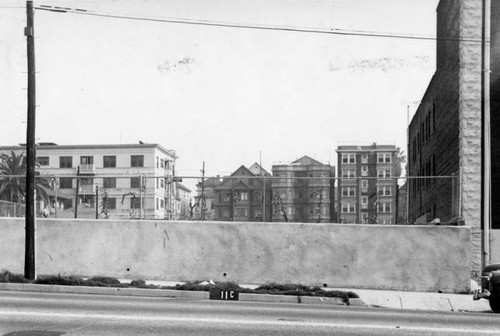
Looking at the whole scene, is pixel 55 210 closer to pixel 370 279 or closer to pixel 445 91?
pixel 370 279

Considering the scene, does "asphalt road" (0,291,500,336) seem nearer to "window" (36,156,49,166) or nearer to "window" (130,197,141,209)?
"window" (130,197,141,209)

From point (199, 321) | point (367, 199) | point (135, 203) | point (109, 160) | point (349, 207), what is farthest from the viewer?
point (109, 160)

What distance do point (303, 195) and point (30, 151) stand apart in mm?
8641

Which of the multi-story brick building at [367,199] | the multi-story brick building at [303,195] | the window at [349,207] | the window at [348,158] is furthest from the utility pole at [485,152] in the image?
the window at [348,158]

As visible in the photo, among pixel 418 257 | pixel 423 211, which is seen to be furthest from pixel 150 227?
pixel 423 211

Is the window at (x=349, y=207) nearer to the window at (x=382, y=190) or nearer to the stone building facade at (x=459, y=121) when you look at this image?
the window at (x=382, y=190)

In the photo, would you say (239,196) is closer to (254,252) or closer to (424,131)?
(254,252)

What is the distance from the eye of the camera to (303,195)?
21.2 metres

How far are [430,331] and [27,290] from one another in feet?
37.1

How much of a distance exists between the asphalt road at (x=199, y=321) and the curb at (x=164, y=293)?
3.64 metres

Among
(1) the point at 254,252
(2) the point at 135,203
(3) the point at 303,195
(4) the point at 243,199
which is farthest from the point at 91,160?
(1) the point at 254,252

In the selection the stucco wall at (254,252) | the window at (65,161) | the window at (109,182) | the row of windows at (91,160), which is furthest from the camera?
the window at (65,161)

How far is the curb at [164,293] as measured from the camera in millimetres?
16359

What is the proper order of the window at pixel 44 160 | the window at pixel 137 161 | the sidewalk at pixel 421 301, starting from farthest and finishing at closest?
the window at pixel 44 160 < the window at pixel 137 161 < the sidewalk at pixel 421 301
